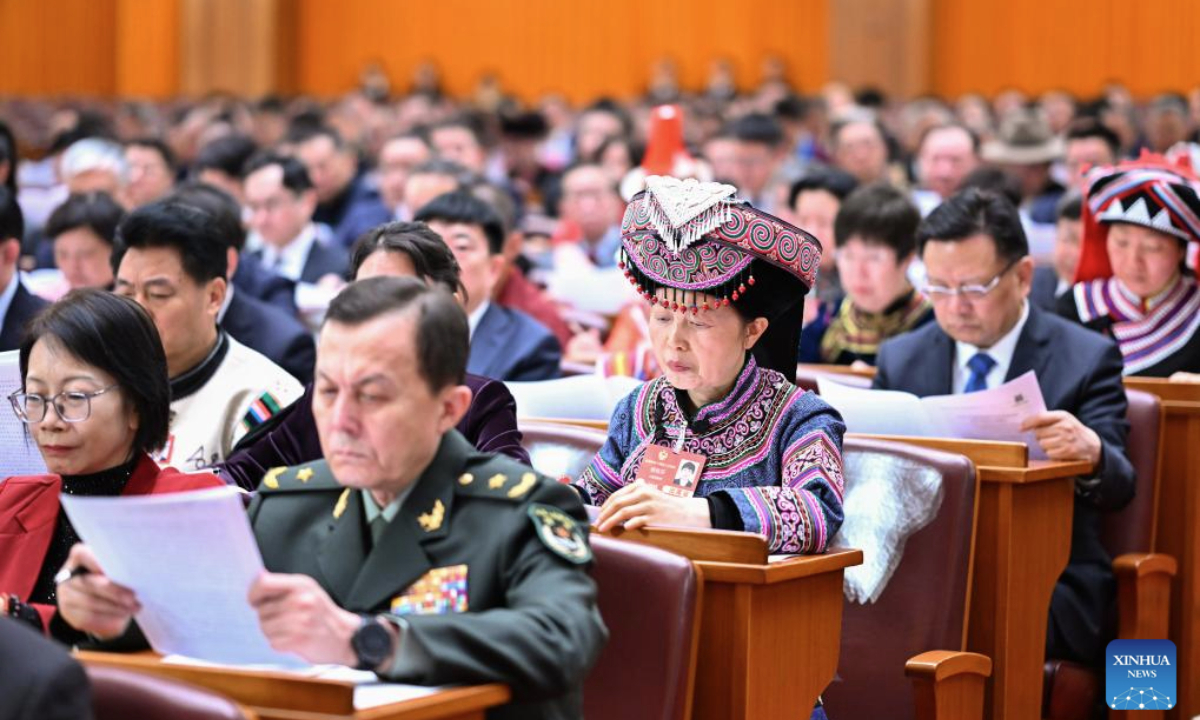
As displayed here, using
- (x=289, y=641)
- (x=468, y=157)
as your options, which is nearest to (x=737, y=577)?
(x=289, y=641)

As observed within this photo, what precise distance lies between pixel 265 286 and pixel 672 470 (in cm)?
272

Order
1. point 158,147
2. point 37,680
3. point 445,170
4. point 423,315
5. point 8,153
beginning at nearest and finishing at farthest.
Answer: point 37,680
point 423,315
point 8,153
point 445,170
point 158,147

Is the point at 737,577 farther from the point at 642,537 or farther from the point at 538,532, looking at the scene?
the point at 538,532

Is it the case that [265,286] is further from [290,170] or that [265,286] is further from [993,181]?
[993,181]

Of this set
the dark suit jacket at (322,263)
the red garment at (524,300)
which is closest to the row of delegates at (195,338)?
the red garment at (524,300)

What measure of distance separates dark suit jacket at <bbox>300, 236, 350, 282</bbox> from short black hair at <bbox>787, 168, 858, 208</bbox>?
5.80 feet

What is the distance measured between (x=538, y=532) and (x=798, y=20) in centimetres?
1450

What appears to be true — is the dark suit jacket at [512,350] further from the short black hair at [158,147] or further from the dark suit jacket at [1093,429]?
the short black hair at [158,147]

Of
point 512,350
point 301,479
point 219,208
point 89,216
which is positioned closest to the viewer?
point 301,479

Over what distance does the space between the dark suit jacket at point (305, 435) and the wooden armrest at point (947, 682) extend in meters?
0.74

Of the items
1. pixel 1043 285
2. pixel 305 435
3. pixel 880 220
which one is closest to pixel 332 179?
pixel 1043 285

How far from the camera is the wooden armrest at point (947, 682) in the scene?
9.65ft

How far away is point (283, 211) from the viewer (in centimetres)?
683

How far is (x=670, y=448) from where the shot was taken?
115 inches
